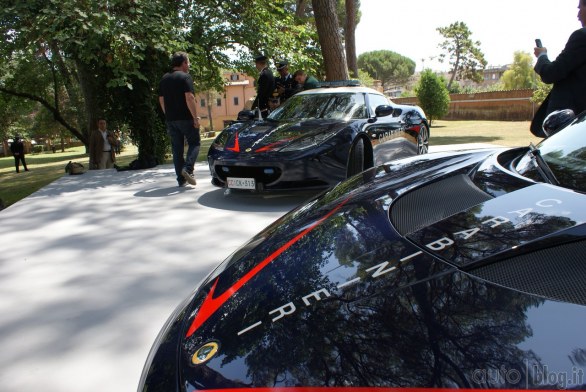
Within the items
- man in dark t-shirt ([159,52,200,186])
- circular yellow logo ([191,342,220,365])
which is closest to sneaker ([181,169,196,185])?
man in dark t-shirt ([159,52,200,186])

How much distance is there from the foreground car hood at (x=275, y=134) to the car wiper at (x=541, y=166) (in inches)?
129

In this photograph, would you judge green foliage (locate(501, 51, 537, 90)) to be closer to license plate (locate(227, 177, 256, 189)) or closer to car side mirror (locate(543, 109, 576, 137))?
license plate (locate(227, 177, 256, 189))

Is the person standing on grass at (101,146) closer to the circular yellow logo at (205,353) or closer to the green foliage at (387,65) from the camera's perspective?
the circular yellow logo at (205,353)

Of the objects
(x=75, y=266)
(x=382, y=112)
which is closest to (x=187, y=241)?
(x=75, y=266)

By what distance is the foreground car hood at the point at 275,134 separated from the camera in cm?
527

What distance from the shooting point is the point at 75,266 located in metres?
3.79

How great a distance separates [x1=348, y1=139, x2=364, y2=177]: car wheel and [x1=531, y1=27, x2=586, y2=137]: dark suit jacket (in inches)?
77.1

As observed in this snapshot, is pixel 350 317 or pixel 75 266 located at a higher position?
pixel 350 317

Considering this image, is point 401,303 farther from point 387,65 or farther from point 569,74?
point 387,65

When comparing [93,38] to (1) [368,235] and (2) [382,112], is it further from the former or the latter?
(1) [368,235]

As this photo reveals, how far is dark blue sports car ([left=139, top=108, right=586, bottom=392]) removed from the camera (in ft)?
3.29

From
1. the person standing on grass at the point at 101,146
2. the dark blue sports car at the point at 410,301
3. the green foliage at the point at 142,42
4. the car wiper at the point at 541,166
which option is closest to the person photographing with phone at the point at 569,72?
the car wiper at the point at 541,166

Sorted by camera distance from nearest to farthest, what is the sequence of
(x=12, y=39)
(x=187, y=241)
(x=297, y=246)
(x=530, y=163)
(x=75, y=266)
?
1. (x=297, y=246)
2. (x=530, y=163)
3. (x=75, y=266)
4. (x=187, y=241)
5. (x=12, y=39)

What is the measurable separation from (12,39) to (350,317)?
1142cm
